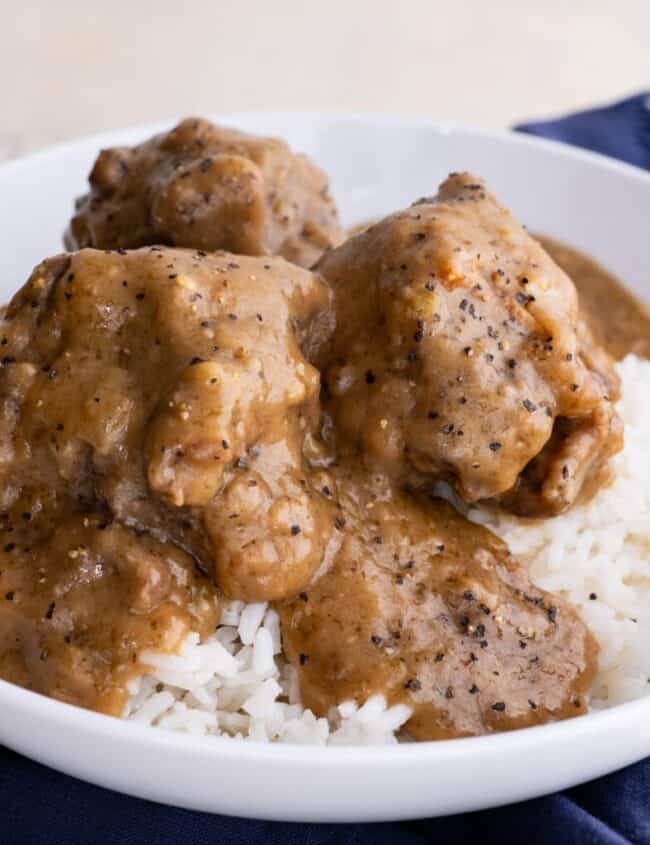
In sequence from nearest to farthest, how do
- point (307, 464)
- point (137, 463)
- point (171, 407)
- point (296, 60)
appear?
point (171, 407) → point (137, 463) → point (307, 464) → point (296, 60)

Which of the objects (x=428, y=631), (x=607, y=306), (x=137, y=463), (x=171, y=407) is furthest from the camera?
(x=607, y=306)

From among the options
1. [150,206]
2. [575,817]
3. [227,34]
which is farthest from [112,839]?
[227,34]

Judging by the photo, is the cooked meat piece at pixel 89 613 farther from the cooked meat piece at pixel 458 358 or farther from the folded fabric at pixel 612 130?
the folded fabric at pixel 612 130

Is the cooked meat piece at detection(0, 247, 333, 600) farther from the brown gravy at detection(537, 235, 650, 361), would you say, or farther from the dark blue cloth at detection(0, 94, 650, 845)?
the brown gravy at detection(537, 235, 650, 361)

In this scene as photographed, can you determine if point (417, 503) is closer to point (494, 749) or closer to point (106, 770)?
point (494, 749)

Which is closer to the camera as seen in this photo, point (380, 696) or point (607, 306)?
point (380, 696)

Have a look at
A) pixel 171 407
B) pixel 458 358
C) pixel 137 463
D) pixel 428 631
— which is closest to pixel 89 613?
pixel 137 463

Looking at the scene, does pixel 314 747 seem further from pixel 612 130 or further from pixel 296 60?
pixel 296 60
